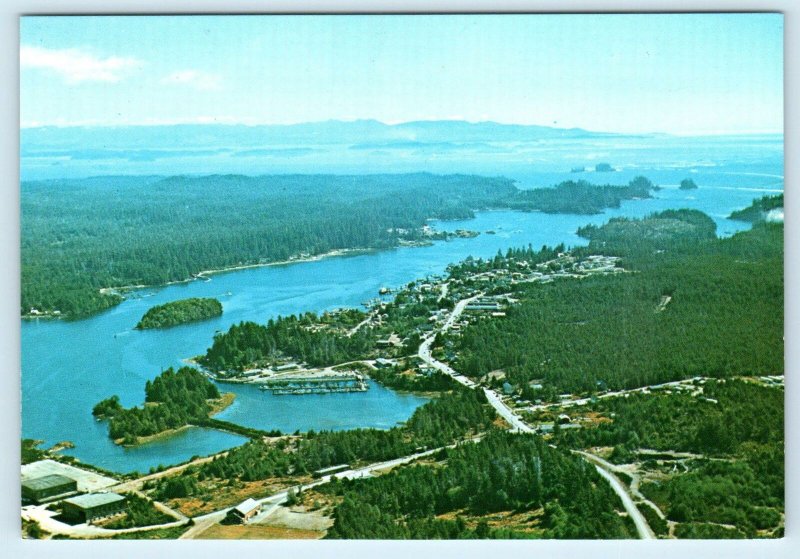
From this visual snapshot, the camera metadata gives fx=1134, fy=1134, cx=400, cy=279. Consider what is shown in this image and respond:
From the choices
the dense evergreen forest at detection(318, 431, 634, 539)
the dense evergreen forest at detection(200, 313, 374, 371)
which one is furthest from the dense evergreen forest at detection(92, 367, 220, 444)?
the dense evergreen forest at detection(318, 431, 634, 539)

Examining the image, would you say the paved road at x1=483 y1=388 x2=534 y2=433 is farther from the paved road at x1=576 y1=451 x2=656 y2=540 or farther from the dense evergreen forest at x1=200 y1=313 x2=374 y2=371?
the dense evergreen forest at x1=200 y1=313 x2=374 y2=371

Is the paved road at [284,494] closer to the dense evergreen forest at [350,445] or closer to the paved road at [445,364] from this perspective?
the dense evergreen forest at [350,445]

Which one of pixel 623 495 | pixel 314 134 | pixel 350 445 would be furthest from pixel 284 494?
pixel 314 134

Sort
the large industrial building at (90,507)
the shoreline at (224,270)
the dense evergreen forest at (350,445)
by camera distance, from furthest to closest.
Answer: the shoreline at (224,270)
the dense evergreen forest at (350,445)
the large industrial building at (90,507)

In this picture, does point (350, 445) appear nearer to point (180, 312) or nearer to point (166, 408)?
point (166, 408)

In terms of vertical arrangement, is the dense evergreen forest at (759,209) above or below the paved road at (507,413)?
above

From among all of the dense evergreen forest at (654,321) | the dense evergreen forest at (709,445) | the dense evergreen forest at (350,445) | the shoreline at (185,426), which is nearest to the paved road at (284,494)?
the dense evergreen forest at (350,445)

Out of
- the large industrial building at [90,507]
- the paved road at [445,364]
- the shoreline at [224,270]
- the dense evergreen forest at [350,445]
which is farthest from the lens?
the shoreline at [224,270]
